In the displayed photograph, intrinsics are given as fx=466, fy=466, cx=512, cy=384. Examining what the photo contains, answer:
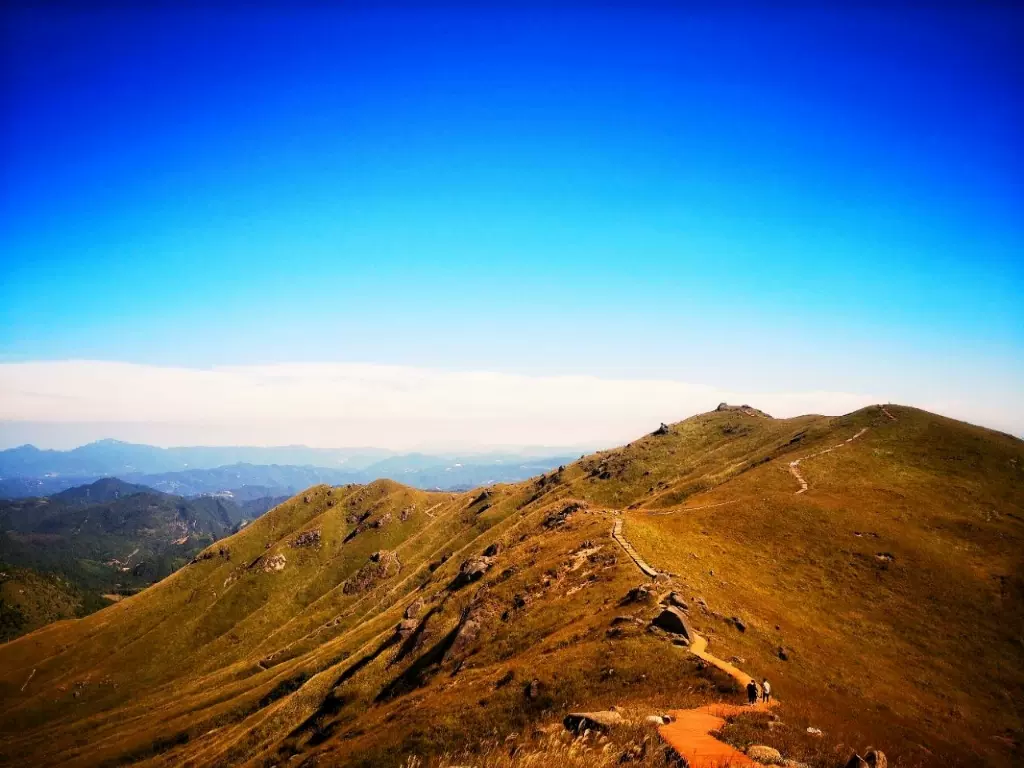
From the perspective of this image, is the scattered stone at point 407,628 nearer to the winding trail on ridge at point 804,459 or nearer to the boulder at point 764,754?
the winding trail on ridge at point 804,459

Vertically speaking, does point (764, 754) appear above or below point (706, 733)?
above

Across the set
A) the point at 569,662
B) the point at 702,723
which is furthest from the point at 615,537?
the point at 702,723

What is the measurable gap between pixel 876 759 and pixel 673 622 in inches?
842

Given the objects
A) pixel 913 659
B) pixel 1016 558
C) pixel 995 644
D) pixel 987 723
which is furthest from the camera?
pixel 1016 558

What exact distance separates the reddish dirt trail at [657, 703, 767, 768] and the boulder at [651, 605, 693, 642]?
1184 centimetres

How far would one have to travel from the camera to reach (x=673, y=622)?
3984cm

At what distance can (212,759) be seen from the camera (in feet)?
317


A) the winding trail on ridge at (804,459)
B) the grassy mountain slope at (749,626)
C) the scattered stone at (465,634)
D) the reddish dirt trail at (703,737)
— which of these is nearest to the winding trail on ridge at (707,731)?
the reddish dirt trail at (703,737)

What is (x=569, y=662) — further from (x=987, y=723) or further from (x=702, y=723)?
(x=987, y=723)

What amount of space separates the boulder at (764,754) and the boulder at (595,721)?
6.11 metres

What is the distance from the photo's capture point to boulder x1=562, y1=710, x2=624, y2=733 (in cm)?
2356

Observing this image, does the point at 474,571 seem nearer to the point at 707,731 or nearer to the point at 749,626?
the point at 749,626

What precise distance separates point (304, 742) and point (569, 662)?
6096 cm

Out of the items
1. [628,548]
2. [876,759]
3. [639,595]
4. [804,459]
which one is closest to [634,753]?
[876,759]
